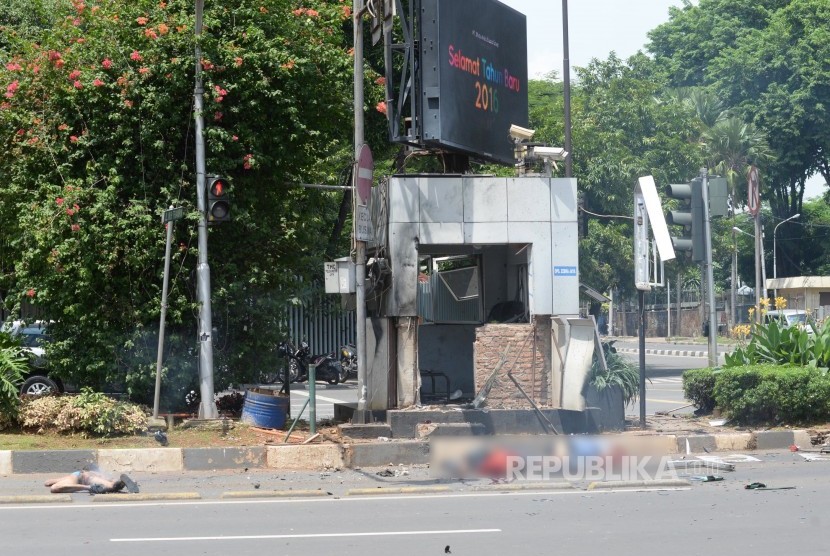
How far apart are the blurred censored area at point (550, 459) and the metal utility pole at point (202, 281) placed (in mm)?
3579

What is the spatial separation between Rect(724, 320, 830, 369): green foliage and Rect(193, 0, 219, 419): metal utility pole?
301 inches

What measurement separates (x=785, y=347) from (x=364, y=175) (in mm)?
6989

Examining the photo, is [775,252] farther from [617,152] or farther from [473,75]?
[473,75]

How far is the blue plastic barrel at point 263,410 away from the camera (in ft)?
45.3

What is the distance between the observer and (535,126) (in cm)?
3053

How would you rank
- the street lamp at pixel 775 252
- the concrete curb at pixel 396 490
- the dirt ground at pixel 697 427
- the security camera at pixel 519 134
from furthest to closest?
1. the street lamp at pixel 775 252
2. the security camera at pixel 519 134
3. the dirt ground at pixel 697 427
4. the concrete curb at pixel 396 490

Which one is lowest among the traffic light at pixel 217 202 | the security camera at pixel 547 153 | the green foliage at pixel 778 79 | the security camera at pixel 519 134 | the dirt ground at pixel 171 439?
the dirt ground at pixel 171 439

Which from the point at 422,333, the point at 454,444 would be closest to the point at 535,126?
the point at 422,333

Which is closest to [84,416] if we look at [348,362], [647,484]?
[647,484]

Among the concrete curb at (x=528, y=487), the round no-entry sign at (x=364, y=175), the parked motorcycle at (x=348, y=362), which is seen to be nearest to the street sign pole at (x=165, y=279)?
the round no-entry sign at (x=364, y=175)

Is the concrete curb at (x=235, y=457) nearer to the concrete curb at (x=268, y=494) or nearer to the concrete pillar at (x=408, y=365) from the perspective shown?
the concrete pillar at (x=408, y=365)

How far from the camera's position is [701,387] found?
15.7m

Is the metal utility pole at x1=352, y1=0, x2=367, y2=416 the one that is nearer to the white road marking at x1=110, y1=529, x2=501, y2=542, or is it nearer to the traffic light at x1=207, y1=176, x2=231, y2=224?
the traffic light at x1=207, y1=176, x2=231, y2=224

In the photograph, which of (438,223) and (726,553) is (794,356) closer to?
(438,223)
